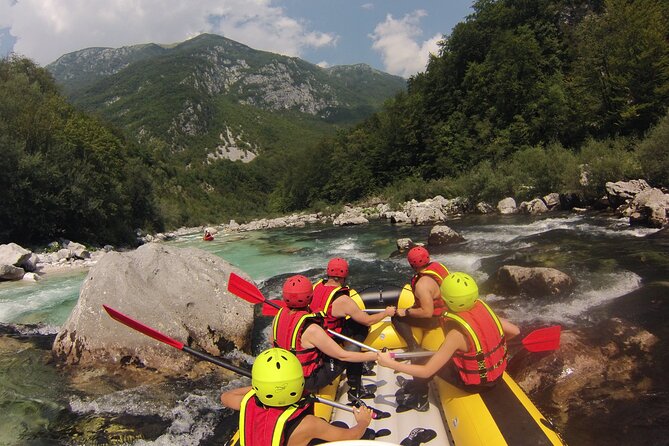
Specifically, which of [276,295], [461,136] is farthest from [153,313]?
[461,136]

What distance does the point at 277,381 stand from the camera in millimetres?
2338

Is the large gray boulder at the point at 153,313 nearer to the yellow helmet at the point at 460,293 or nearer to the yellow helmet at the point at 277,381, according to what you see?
the yellow helmet at the point at 277,381

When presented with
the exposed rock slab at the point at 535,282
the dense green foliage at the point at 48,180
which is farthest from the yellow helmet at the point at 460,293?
the dense green foliage at the point at 48,180

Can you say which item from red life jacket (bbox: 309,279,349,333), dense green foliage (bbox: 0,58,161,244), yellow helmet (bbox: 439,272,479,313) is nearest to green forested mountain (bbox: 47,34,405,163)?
dense green foliage (bbox: 0,58,161,244)

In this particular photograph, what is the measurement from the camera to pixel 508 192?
23.6 metres

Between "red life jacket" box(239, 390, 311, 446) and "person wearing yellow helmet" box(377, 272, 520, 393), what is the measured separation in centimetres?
145

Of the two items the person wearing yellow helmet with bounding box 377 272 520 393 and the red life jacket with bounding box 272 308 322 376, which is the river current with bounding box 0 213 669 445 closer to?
the person wearing yellow helmet with bounding box 377 272 520 393

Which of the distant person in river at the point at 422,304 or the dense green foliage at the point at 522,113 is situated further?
the dense green foliage at the point at 522,113

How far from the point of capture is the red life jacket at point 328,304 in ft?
15.0

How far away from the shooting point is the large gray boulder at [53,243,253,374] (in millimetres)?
6031

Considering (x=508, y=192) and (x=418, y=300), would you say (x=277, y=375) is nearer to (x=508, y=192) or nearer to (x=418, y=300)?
(x=418, y=300)

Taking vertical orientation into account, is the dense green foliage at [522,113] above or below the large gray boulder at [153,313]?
above

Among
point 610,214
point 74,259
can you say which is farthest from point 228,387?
point 610,214

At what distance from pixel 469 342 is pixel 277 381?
184 cm
